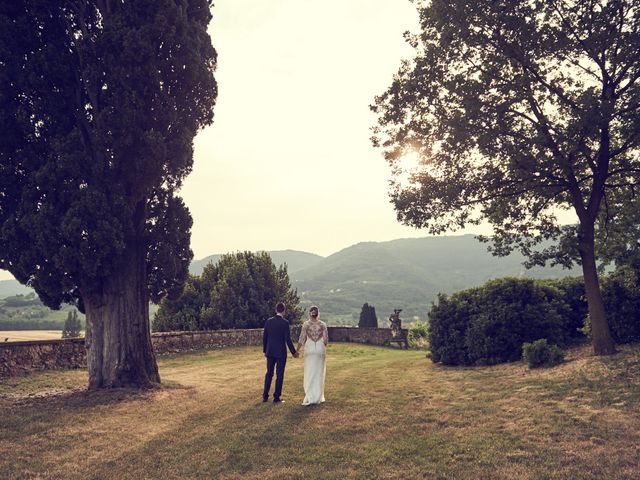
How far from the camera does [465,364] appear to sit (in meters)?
15.5

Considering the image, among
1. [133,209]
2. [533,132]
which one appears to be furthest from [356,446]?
[533,132]

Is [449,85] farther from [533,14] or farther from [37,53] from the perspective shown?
[37,53]

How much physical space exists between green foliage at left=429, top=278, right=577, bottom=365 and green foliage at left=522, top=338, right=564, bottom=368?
193 cm

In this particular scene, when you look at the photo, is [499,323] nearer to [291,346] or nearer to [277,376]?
[291,346]

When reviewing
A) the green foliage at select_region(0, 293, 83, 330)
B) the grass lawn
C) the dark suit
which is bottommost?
the green foliage at select_region(0, 293, 83, 330)

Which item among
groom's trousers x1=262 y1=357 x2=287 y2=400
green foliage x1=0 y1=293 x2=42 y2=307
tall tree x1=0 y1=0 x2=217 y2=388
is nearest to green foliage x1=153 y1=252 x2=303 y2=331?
tall tree x1=0 y1=0 x2=217 y2=388

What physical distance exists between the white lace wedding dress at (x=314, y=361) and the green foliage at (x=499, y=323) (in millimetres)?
6970

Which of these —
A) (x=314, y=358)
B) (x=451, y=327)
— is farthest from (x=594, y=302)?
(x=314, y=358)

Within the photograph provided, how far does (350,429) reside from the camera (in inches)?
316

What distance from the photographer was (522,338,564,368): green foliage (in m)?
12.3

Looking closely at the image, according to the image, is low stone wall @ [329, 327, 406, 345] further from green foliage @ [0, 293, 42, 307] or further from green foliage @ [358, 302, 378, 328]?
green foliage @ [0, 293, 42, 307]

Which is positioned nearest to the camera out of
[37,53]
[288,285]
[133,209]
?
[37,53]

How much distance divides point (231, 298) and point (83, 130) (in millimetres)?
21220

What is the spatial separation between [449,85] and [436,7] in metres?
2.25
